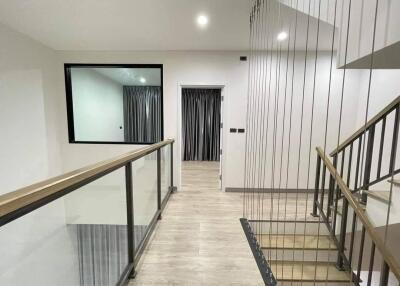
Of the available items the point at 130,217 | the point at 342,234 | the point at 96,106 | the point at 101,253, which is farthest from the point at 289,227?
the point at 96,106

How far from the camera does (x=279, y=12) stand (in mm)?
2334

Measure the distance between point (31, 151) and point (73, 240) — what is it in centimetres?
284

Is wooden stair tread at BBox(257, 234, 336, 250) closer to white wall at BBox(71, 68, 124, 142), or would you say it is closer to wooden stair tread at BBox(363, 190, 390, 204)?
wooden stair tread at BBox(363, 190, 390, 204)

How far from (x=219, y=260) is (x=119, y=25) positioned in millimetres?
3105

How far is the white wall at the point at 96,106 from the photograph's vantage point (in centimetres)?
424

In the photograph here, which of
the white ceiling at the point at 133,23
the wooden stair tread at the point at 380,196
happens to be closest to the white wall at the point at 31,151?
the white ceiling at the point at 133,23

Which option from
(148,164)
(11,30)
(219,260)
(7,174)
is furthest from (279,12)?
(7,174)

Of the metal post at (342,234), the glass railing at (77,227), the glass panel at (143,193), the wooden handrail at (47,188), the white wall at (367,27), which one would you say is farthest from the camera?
the metal post at (342,234)

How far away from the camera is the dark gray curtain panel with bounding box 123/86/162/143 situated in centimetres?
640

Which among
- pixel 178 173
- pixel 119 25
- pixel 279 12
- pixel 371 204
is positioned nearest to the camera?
pixel 371 204

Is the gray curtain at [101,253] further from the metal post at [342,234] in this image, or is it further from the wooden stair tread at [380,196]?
the wooden stair tread at [380,196]

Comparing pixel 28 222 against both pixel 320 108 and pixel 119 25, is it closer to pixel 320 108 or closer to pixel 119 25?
pixel 119 25

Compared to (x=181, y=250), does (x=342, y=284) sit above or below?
below

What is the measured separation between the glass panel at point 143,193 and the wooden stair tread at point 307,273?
1.66 m
